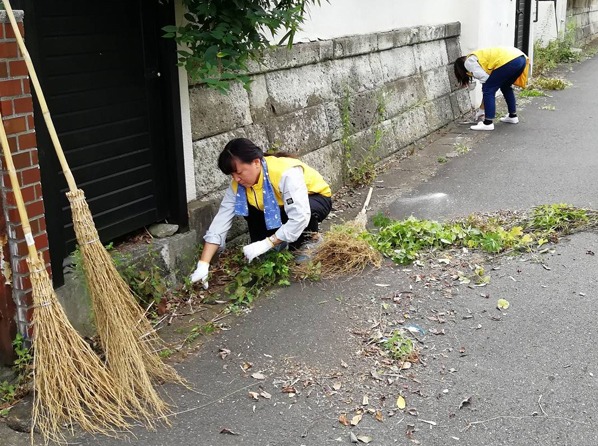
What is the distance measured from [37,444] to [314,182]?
2.78 metres

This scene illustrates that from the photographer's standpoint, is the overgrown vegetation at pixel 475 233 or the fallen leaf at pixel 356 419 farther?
the overgrown vegetation at pixel 475 233

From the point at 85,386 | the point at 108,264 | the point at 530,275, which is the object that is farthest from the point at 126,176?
the point at 530,275

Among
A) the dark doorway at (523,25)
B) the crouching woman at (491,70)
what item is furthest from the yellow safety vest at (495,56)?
the dark doorway at (523,25)

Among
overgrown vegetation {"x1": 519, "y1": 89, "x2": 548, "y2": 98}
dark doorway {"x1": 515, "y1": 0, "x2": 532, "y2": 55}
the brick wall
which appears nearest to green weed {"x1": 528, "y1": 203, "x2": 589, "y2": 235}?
the brick wall

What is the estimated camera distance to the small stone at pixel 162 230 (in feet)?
16.3

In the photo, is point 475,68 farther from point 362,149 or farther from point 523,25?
point 523,25

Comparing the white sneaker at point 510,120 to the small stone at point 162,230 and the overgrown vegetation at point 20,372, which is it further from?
the overgrown vegetation at point 20,372

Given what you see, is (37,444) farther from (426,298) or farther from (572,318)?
(572,318)

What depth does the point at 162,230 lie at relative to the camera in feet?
16.3

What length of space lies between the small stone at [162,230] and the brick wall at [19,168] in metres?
1.27

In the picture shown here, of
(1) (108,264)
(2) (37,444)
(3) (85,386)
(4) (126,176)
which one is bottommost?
(2) (37,444)

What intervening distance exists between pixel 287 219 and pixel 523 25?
37.2 ft

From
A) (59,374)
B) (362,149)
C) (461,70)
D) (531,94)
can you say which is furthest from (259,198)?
(531,94)

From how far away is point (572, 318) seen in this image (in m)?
4.36
